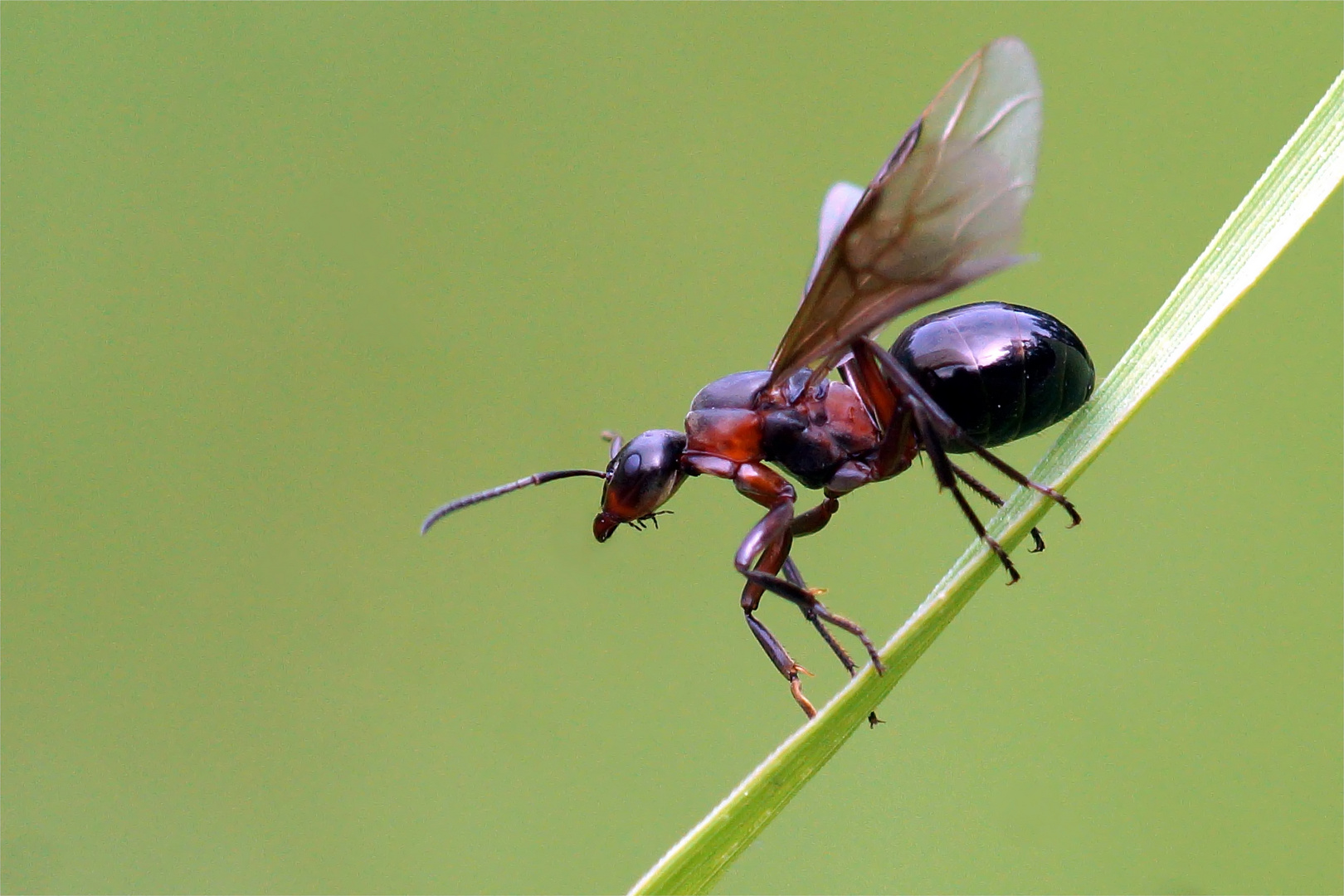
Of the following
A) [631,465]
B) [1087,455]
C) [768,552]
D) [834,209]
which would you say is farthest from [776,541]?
[834,209]

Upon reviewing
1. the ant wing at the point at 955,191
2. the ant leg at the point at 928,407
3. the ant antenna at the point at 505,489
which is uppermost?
the ant wing at the point at 955,191

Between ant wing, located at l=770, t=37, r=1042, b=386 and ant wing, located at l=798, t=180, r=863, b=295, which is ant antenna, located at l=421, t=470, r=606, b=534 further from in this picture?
ant wing, located at l=770, t=37, r=1042, b=386

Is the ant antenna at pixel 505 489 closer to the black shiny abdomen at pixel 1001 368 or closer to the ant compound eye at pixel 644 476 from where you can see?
the ant compound eye at pixel 644 476

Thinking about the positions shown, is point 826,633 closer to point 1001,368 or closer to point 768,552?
point 768,552

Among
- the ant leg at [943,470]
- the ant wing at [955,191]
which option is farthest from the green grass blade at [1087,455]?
the ant wing at [955,191]

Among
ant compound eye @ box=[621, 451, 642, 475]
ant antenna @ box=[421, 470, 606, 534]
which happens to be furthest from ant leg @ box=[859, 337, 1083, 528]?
ant antenna @ box=[421, 470, 606, 534]

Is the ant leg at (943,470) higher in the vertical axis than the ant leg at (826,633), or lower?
higher
